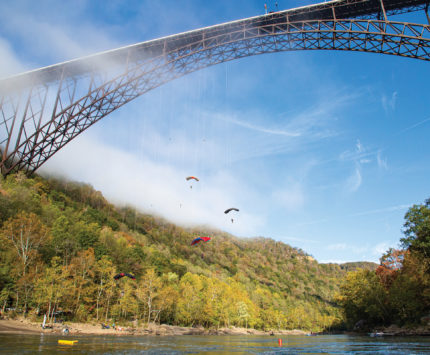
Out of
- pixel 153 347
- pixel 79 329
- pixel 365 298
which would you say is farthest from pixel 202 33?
pixel 365 298

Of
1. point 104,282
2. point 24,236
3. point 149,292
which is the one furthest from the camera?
point 149,292

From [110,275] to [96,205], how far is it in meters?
90.0

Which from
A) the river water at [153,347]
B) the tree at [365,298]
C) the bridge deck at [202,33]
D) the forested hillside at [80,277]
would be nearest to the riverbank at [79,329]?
the forested hillside at [80,277]

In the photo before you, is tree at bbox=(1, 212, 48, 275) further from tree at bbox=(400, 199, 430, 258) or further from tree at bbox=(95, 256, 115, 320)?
tree at bbox=(400, 199, 430, 258)

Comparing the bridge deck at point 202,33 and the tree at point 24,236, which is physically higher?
the bridge deck at point 202,33

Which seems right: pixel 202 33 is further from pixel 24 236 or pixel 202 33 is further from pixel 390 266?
pixel 390 266

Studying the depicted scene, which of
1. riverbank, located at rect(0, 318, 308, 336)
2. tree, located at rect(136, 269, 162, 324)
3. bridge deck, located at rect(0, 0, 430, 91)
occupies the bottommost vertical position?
riverbank, located at rect(0, 318, 308, 336)

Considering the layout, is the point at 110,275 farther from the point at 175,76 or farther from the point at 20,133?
the point at 175,76

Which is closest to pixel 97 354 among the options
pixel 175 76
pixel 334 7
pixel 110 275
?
pixel 175 76

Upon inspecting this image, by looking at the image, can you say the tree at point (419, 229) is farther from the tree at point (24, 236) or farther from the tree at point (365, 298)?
the tree at point (24, 236)

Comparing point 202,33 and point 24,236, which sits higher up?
point 202,33

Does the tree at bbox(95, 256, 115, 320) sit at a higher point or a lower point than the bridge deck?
lower

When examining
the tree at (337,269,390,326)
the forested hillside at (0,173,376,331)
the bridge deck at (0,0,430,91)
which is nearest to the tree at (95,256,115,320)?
the forested hillside at (0,173,376,331)

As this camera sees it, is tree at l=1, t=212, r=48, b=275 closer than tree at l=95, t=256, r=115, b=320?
Yes
